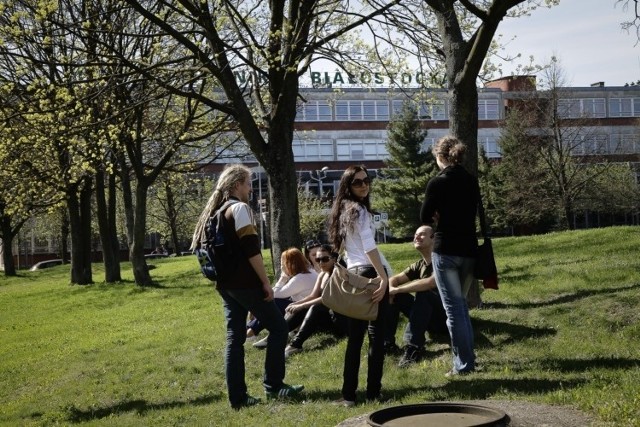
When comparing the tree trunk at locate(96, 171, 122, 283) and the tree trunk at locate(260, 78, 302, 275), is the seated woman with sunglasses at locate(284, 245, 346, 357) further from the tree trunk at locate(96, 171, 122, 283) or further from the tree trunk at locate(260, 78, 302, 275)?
the tree trunk at locate(96, 171, 122, 283)

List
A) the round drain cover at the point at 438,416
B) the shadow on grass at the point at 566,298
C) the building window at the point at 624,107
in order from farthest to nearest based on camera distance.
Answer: the building window at the point at 624,107 < the shadow on grass at the point at 566,298 < the round drain cover at the point at 438,416

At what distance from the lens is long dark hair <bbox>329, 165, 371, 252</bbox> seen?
27.0 ft

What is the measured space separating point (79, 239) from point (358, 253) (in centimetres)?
2817

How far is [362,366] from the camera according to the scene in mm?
10336

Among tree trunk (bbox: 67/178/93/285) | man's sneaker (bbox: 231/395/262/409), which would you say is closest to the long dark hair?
man's sneaker (bbox: 231/395/262/409)

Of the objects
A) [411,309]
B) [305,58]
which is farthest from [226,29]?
[411,309]

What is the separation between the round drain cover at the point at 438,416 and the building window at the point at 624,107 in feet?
277

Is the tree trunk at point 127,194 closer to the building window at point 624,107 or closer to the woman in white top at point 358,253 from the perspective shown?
the woman in white top at point 358,253

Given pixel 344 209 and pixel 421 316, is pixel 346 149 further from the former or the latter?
pixel 344 209

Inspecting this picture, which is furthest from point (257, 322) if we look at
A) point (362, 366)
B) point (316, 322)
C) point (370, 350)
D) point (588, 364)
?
point (588, 364)

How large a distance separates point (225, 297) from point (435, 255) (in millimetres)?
2005

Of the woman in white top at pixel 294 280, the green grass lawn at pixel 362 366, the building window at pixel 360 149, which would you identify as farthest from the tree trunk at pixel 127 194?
the building window at pixel 360 149

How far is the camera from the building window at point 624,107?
8631 centimetres

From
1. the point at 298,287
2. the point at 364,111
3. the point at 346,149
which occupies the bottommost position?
the point at 298,287
